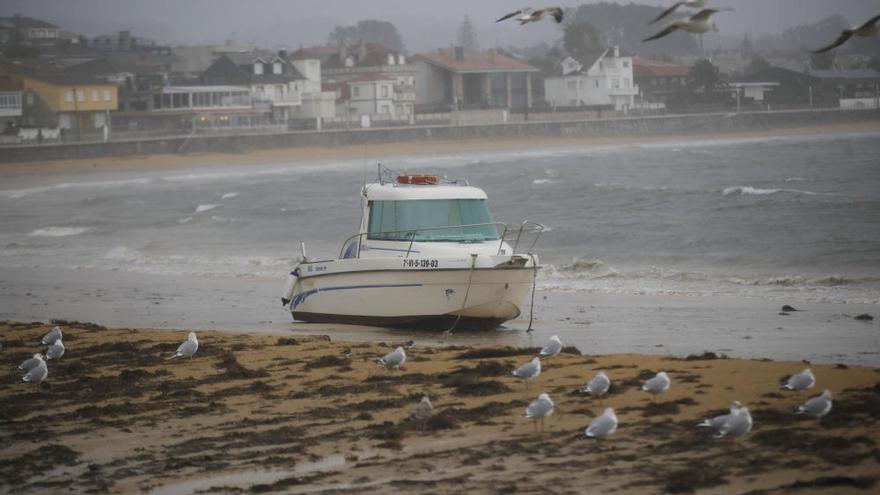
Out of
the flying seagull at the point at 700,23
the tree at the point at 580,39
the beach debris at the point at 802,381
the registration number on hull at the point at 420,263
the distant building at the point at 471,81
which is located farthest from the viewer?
the tree at the point at 580,39

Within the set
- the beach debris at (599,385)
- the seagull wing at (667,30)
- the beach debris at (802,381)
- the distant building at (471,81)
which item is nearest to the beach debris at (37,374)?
the beach debris at (599,385)

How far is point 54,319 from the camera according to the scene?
20438 millimetres

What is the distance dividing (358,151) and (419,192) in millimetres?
69771

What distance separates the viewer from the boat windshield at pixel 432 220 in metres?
18.2

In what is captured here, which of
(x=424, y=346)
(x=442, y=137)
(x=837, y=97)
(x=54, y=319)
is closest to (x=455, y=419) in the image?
(x=424, y=346)

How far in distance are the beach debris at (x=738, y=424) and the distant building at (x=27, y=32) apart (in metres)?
124

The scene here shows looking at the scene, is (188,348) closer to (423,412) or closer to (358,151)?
(423,412)

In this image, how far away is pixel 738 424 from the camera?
9.62 metres

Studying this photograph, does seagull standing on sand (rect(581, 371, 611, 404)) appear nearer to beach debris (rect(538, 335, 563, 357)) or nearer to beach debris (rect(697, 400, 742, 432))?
beach debris (rect(697, 400, 742, 432))

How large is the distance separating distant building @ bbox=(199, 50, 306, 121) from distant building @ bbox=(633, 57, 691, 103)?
31.5 meters

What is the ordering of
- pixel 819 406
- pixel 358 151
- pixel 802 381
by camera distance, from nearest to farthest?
pixel 819 406 → pixel 802 381 → pixel 358 151

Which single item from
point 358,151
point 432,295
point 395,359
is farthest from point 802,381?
point 358,151

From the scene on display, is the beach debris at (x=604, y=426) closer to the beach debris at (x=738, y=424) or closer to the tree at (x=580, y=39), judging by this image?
the beach debris at (x=738, y=424)

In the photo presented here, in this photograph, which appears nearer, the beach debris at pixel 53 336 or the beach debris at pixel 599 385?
the beach debris at pixel 599 385
